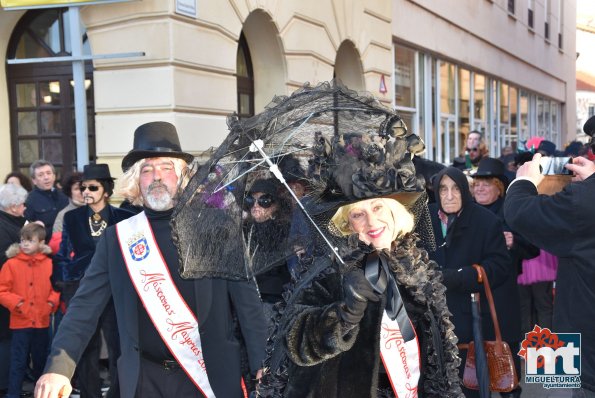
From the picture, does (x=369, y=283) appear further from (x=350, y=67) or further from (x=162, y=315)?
(x=350, y=67)

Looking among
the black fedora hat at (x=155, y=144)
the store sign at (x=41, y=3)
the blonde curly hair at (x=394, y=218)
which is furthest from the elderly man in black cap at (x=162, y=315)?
the store sign at (x=41, y=3)

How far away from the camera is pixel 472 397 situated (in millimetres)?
4918

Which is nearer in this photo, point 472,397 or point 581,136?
point 472,397

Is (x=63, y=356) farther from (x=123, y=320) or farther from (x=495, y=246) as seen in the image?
(x=495, y=246)

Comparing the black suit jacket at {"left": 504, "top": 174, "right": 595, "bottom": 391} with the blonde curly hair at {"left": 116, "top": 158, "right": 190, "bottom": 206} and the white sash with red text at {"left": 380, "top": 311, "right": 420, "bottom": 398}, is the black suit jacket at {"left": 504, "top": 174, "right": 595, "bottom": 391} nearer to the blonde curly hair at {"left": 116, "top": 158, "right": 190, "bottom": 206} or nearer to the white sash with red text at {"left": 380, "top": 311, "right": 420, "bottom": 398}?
the white sash with red text at {"left": 380, "top": 311, "right": 420, "bottom": 398}

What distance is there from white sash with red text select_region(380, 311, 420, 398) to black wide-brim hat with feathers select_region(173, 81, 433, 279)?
0.38 m

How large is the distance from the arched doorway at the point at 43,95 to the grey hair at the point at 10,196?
223cm

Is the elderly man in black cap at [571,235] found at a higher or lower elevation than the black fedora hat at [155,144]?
lower

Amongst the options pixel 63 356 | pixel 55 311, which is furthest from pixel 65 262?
pixel 63 356

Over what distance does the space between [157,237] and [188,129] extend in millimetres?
Answer: 4886

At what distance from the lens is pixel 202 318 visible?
345cm

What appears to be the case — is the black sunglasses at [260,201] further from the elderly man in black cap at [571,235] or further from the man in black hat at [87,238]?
the man in black hat at [87,238]

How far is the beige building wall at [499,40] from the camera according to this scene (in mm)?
15453

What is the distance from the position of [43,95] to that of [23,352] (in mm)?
3917
